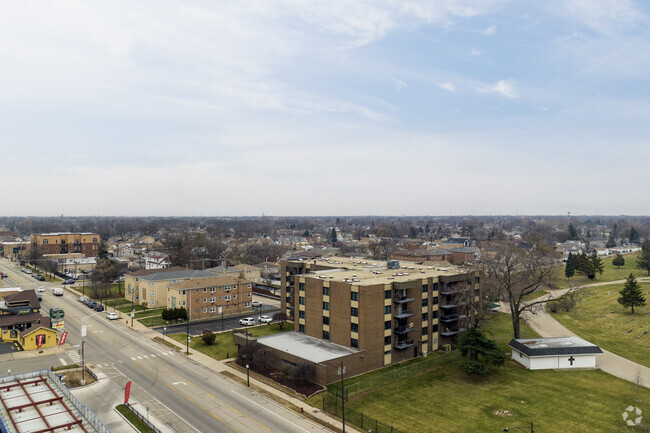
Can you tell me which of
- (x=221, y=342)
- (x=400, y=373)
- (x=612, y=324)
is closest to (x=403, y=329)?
(x=400, y=373)

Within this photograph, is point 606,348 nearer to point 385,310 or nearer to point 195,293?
point 385,310

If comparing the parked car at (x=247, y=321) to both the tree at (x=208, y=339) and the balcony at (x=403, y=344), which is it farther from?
the balcony at (x=403, y=344)

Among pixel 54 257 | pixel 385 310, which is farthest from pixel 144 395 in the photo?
pixel 54 257

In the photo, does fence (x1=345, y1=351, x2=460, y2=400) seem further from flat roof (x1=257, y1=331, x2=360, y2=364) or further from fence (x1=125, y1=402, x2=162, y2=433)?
fence (x1=125, y1=402, x2=162, y2=433)

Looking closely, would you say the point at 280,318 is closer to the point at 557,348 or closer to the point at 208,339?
the point at 208,339

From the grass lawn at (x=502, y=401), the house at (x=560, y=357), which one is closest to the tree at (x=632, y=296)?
the house at (x=560, y=357)

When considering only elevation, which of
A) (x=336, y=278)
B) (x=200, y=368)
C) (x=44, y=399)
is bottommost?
(x=200, y=368)
